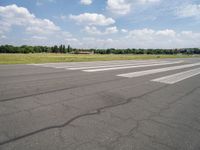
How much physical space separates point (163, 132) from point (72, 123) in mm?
1874

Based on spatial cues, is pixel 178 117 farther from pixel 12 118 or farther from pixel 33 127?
pixel 12 118

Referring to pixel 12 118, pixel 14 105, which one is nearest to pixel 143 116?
pixel 12 118

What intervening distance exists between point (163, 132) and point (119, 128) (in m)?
0.88

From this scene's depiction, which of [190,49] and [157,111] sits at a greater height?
[190,49]

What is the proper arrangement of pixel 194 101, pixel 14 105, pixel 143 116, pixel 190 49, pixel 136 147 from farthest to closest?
1. pixel 190 49
2. pixel 194 101
3. pixel 14 105
4. pixel 143 116
5. pixel 136 147

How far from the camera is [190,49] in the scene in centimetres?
13225

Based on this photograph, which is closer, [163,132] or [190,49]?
[163,132]

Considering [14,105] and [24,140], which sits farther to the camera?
[14,105]

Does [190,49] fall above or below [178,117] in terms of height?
above

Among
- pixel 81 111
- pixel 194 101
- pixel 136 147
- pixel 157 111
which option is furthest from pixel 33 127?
pixel 194 101

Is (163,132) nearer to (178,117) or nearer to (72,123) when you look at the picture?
(178,117)

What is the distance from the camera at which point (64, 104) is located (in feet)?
14.5

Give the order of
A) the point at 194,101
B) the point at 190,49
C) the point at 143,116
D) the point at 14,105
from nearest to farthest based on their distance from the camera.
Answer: the point at 143,116
the point at 14,105
the point at 194,101
the point at 190,49

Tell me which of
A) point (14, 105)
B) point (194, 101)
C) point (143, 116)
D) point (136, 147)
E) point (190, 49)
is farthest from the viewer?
point (190, 49)
